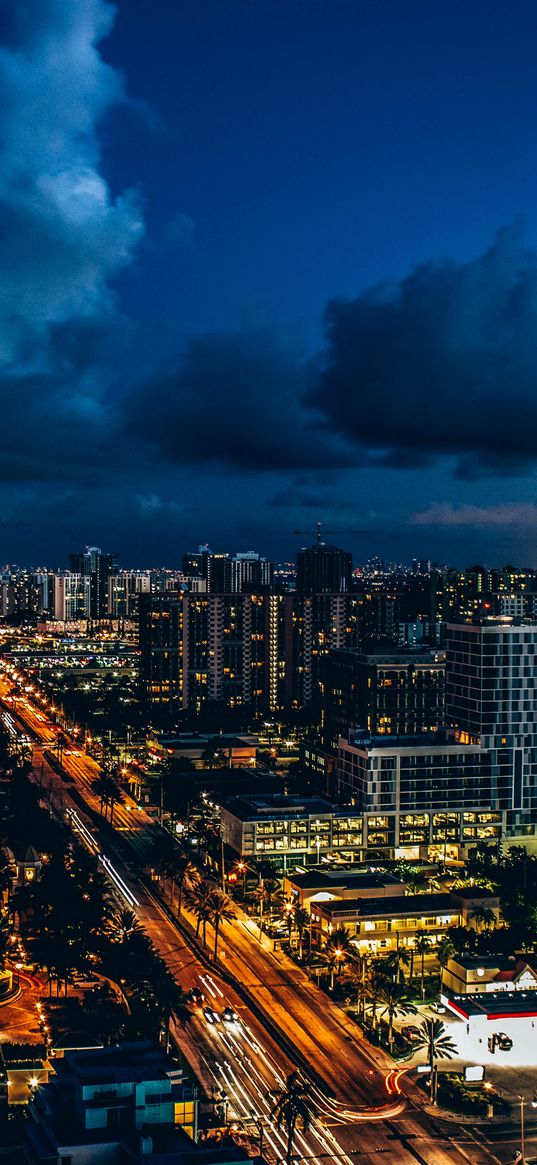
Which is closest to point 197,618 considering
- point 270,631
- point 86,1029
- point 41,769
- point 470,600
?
point 270,631

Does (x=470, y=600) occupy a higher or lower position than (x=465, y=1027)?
higher

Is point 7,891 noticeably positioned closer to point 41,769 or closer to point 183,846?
point 183,846

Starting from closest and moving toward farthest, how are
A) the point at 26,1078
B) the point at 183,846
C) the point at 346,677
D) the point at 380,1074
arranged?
→ 1. the point at 26,1078
2. the point at 380,1074
3. the point at 183,846
4. the point at 346,677

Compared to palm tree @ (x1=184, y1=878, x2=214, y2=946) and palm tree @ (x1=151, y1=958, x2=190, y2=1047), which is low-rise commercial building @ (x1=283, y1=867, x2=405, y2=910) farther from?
palm tree @ (x1=151, y1=958, x2=190, y2=1047)

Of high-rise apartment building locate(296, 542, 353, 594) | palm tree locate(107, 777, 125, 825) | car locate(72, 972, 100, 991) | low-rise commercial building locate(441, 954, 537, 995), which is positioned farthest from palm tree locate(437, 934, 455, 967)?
high-rise apartment building locate(296, 542, 353, 594)

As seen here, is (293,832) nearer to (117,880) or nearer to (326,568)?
(117,880)

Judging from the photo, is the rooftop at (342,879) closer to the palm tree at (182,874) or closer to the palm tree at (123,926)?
the palm tree at (182,874)
